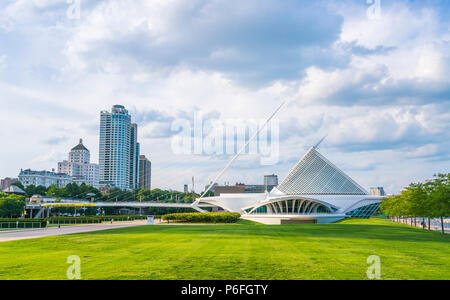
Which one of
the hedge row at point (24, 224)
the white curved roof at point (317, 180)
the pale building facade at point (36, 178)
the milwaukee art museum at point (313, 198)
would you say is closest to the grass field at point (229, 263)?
the hedge row at point (24, 224)

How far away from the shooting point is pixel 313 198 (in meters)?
65.2

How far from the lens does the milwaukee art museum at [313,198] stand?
214 ft

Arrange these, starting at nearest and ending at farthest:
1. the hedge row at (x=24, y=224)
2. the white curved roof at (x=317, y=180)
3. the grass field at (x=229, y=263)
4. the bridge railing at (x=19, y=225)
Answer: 1. the grass field at (x=229, y=263)
2. the hedge row at (x=24, y=224)
3. the bridge railing at (x=19, y=225)
4. the white curved roof at (x=317, y=180)

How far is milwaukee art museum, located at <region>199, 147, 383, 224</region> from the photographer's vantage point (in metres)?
65.4

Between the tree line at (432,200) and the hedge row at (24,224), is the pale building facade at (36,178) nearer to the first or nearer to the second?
the hedge row at (24,224)

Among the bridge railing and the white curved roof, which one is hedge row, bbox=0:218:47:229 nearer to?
the bridge railing

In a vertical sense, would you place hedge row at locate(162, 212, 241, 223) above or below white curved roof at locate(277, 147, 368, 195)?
below

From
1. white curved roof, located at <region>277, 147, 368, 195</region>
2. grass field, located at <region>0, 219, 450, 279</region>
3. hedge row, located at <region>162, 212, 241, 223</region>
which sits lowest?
hedge row, located at <region>162, 212, 241, 223</region>

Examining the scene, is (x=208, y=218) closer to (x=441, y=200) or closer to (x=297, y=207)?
(x=297, y=207)

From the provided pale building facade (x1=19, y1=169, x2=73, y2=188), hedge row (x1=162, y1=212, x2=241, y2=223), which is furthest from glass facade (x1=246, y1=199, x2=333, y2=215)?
pale building facade (x1=19, y1=169, x2=73, y2=188)

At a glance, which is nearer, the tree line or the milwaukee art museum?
the tree line

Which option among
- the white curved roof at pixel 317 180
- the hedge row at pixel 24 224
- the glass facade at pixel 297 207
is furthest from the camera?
the white curved roof at pixel 317 180
